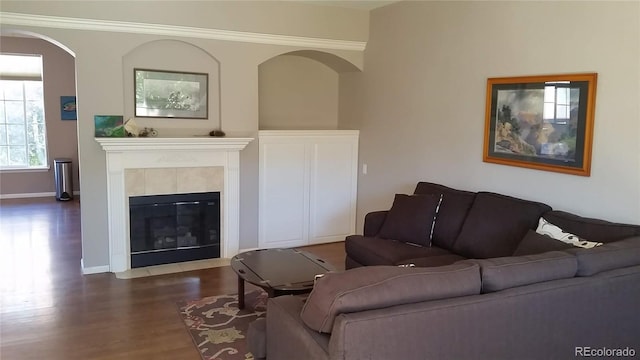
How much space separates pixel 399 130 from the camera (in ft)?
18.2

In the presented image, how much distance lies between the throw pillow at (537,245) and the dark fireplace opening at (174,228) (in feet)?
10.6

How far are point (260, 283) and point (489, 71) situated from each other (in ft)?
8.69

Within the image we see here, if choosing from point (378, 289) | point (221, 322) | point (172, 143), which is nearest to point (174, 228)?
point (172, 143)

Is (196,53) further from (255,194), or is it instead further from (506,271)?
(506,271)

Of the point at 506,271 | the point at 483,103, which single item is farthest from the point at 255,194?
the point at 506,271

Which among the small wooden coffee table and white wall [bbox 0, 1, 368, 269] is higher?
white wall [bbox 0, 1, 368, 269]

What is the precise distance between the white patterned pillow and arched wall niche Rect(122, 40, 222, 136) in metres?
3.42

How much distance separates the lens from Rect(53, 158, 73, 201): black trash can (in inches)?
350

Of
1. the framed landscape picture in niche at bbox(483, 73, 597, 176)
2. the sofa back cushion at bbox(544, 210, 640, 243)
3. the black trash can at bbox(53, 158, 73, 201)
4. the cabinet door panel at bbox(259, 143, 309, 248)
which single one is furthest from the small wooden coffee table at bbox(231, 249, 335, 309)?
the black trash can at bbox(53, 158, 73, 201)

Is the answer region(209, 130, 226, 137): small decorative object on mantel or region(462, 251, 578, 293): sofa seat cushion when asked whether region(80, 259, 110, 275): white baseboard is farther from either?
region(462, 251, 578, 293): sofa seat cushion

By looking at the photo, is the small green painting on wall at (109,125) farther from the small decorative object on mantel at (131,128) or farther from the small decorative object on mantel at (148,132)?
the small decorative object on mantel at (148,132)

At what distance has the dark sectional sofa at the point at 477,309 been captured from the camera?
2086 mm

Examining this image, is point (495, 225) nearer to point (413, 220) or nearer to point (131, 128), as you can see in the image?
point (413, 220)

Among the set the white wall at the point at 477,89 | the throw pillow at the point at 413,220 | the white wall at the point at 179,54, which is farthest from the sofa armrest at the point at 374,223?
the white wall at the point at 179,54
